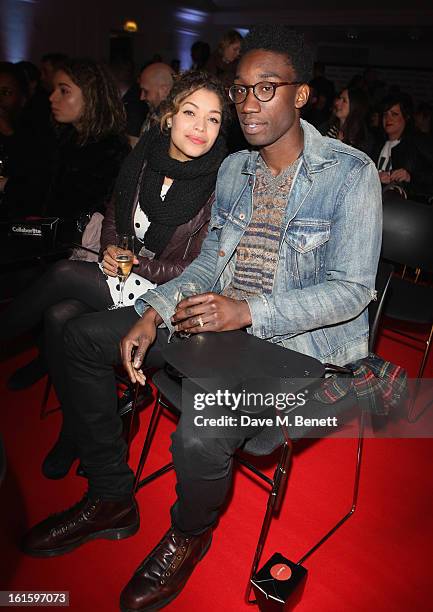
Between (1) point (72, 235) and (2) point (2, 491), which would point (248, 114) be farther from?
(2) point (2, 491)

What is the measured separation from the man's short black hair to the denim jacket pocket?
1.51 feet

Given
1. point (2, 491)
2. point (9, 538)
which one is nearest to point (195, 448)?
point (9, 538)

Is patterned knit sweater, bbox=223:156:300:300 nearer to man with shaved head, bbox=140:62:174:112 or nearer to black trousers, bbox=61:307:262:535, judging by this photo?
black trousers, bbox=61:307:262:535

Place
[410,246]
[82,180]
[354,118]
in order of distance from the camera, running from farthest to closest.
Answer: [354,118]
[82,180]
[410,246]

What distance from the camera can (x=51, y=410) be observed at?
2572 millimetres

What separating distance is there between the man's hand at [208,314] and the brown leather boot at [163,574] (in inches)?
25.9

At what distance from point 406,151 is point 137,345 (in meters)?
4.23

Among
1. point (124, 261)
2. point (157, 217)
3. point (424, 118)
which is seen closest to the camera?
point (124, 261)

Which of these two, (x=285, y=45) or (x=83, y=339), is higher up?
(x=285, y=45)

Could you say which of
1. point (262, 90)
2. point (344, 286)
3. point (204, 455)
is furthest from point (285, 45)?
point (204, 455)

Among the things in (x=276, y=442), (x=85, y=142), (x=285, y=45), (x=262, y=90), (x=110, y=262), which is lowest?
(x=276, y=442)

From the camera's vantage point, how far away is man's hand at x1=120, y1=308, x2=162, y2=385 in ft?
5.60

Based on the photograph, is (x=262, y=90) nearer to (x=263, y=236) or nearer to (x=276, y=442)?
(x=263, y=236)

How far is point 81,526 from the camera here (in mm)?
1855
